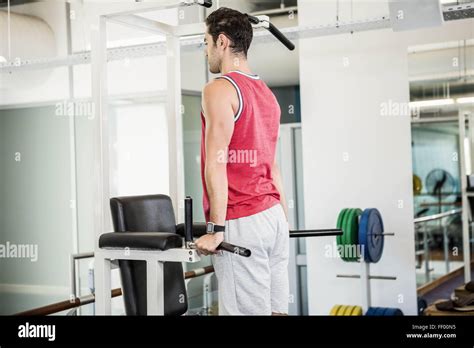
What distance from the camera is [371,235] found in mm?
3547

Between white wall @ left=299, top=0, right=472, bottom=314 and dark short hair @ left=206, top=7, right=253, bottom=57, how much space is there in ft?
7.51

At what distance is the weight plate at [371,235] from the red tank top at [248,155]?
192 cm

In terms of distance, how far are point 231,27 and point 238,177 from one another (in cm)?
38

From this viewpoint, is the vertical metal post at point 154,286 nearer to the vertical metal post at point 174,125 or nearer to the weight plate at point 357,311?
the vertical metal post at point 174,125

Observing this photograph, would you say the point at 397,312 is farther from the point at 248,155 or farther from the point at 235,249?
the point at 235,249

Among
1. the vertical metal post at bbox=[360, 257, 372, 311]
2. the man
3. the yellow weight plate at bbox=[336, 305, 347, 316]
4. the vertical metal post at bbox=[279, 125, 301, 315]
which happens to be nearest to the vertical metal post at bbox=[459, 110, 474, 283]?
the vertical metal post at bbox=[360, 257, 372, 311]

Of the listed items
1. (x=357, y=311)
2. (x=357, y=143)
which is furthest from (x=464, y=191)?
(x=357, y=311)

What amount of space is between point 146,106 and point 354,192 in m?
1.61

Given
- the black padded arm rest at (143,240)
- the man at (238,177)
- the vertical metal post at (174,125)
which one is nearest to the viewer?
the man at (238,177)

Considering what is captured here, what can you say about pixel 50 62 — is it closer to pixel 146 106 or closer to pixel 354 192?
pixel 146 106

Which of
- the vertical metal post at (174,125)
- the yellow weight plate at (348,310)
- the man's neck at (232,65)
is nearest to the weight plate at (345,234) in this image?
the yellow weight plate at (348,310)

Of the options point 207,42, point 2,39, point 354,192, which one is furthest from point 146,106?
point 207,42

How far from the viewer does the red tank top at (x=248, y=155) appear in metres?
1.62

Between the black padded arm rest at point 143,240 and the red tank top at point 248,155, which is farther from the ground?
the red tank top at point 248,155
